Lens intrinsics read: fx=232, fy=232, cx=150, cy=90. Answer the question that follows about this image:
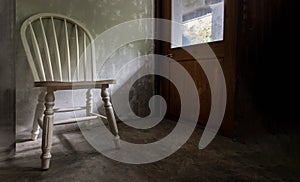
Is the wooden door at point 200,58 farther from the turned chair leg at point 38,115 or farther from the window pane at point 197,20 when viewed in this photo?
the turned chair leg at point 38,115

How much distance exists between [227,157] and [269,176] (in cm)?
22

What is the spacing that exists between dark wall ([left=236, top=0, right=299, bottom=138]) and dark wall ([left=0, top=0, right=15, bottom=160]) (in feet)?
3.17

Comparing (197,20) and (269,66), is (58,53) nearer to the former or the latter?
(197,20)

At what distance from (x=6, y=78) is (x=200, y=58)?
1.17 meters

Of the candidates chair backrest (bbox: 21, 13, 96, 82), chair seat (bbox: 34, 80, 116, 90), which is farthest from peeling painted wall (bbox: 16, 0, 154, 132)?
chair seat (bbox: 34, 80, 116, 90)

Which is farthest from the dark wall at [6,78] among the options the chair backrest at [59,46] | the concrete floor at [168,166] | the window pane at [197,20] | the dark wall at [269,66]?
the window pane at [197,20]

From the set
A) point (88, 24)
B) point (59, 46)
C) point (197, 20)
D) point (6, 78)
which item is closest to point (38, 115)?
point (6, 78)

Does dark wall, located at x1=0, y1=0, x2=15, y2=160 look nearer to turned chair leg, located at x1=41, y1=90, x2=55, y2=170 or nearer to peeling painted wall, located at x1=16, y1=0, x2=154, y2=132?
turned chair leg, located at x1=41, y1=90, x2=55, y2=170

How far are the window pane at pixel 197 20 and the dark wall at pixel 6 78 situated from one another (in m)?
1.14

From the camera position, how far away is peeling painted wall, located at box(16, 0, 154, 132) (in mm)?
1372

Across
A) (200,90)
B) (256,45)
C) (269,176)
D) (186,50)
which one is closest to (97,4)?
(186,50)

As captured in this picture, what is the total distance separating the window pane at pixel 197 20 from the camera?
1.52 meters

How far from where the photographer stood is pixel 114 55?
1710 millimetres

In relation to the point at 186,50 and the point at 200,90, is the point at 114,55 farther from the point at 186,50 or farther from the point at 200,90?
the point at 200,90
